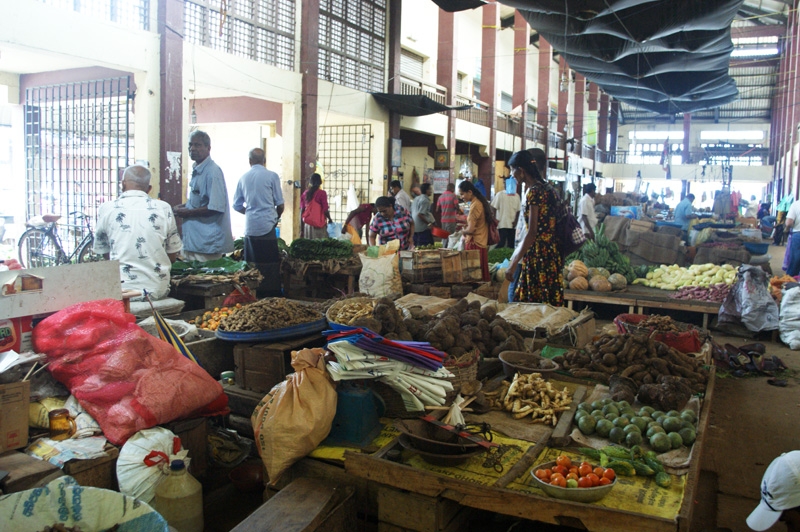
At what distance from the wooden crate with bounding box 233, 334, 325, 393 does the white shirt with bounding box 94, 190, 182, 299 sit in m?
1.44

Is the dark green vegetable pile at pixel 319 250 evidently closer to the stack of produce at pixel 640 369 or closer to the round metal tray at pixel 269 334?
the round metal tray at pixel 269 334

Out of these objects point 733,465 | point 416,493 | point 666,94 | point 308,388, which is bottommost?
point 733,465

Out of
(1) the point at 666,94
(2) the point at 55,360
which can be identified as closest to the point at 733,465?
(2) the point at 55,360

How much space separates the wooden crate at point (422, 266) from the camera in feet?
22.2

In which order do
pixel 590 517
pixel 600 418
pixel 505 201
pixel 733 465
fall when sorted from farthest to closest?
1. pixel 505 201
2. pixel 733 465
3. pixel 600 418
4. pixel 590 517

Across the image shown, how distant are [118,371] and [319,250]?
16.3 feet

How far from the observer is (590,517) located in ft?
7.41

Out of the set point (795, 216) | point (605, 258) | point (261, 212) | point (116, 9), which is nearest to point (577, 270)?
point (605, 258)

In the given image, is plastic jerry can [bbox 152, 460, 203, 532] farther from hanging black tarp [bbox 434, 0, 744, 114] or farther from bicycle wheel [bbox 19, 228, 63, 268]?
hanging black tarp [bbox 434, 0, 744, 114]

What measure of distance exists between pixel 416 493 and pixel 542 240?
333cm

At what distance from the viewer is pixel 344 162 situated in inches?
560

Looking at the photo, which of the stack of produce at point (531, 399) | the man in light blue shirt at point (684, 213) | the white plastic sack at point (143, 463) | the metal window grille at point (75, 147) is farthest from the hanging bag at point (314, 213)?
the man in light blue shirt at point (684, 213)

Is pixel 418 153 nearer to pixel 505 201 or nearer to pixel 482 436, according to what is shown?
pixel 505 201

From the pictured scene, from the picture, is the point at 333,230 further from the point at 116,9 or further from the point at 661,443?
the point at 661,443
